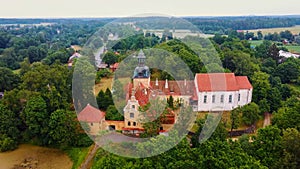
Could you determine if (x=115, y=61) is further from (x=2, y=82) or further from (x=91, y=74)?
(x=2, y=82)

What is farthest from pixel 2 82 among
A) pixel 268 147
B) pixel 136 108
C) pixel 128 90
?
pixel 268 147

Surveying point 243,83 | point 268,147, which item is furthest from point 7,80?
point 268,147

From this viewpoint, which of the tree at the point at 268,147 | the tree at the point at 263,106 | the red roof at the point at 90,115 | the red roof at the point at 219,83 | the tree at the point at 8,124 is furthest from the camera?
the tree at the point at 263,106

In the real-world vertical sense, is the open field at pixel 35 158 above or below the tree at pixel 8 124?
below

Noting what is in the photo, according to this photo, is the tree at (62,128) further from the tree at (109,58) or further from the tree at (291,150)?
the tree at (109,58)

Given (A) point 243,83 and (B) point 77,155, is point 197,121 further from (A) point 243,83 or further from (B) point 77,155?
(B) point 77,155

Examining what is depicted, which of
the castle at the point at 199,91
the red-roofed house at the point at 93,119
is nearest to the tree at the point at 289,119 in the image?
the castle at the point at 199,91
